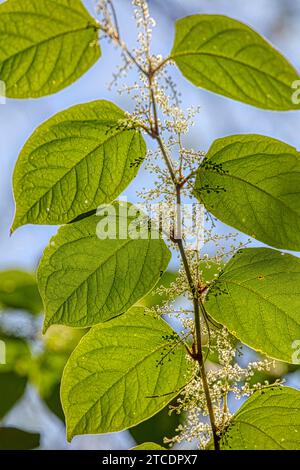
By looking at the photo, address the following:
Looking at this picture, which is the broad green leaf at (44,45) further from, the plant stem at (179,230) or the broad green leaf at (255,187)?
the broad green leaf at (255,187)

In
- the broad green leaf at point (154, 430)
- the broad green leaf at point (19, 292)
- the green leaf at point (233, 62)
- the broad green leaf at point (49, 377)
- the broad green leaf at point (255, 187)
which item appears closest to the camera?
the green leaf at point (233, 62)

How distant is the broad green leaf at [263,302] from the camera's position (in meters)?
0.99

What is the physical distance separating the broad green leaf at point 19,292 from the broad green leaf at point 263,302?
894mm

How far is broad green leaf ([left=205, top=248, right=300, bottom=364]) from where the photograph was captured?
3.25ft

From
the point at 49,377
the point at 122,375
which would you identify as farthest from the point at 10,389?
the point at 122,375

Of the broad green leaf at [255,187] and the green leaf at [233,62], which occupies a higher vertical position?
the green leaf at [233,62]

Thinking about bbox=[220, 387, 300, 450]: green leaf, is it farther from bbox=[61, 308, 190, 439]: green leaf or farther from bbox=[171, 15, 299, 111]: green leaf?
bbox=[171, 15, 299, 111]: green leaf

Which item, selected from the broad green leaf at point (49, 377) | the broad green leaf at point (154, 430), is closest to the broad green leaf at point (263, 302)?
the broad green leaf at point (154, 430)

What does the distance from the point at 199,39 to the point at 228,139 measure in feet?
0.50

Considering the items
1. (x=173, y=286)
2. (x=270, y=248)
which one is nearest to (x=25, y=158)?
(x=173, y=286)

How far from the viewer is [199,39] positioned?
Result: 3.02 feet

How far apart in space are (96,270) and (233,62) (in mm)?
357

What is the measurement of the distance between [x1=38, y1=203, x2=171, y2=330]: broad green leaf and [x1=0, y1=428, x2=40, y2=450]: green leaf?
2.21ft

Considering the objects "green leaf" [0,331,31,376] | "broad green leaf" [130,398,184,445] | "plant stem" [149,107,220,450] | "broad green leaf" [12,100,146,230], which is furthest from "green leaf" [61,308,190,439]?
"green leaf" [0,331,31,376]
